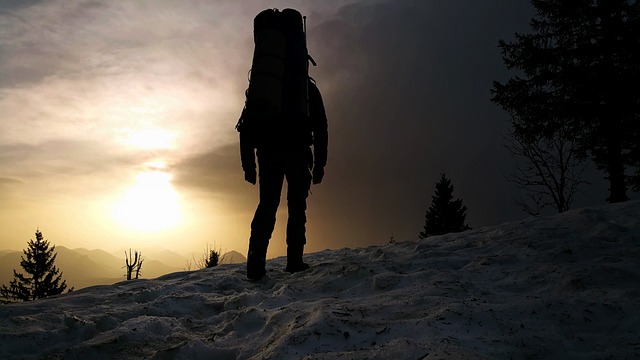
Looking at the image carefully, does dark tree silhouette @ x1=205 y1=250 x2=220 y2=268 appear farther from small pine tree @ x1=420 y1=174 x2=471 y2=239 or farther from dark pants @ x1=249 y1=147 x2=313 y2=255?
dark pants @ x1=249 y1=147 x2=313 y2=255

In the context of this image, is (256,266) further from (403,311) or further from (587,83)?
(587,83)

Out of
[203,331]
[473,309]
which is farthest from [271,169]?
[473,309]

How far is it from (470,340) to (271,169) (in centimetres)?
325

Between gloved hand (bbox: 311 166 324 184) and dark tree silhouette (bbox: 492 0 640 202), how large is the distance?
1360cm

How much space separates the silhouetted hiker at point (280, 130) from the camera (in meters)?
4.45

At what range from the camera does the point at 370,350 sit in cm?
170

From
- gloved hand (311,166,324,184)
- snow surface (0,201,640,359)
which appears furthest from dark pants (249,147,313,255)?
snow surface (0,201,640,359)

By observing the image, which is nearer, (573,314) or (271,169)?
(573,314)

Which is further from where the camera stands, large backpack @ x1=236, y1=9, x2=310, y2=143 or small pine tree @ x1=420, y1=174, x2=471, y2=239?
small pine tree @ x1=420, y1=174, x2=471, y2=239

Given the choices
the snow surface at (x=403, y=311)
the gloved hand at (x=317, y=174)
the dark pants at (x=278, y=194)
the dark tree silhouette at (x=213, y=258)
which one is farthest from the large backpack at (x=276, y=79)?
the dark tree silhouette at (x=213, y=258)

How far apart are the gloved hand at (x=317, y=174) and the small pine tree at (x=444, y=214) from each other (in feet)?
111

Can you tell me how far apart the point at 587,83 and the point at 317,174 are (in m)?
14.4

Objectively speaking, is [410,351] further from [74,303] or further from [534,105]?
[534,105]

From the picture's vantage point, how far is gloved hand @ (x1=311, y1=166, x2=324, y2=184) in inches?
193
